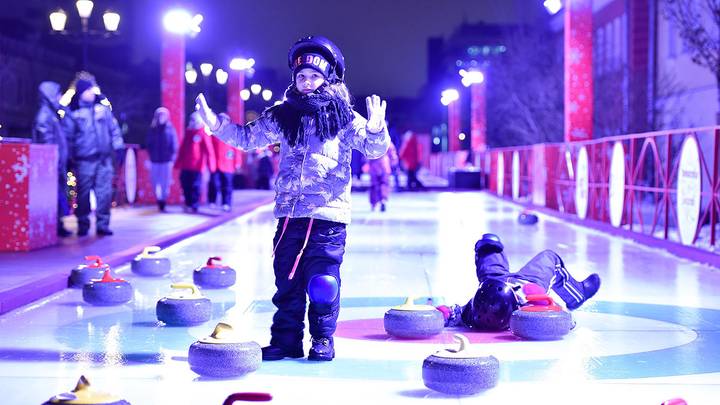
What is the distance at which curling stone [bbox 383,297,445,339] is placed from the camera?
278 inches

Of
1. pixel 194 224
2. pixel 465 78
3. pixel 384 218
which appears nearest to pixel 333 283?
pixel 194 224

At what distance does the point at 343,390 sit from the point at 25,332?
2.89 metres

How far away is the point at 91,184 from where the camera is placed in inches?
582

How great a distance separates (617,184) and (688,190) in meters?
4.03

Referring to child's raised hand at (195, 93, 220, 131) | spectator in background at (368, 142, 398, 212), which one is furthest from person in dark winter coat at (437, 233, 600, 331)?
spectator in background at (368, 142, 398, 212)

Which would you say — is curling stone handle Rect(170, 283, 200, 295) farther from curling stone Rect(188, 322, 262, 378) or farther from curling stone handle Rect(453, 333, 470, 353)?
curling stone handle Rect(453, 333, 470, 353)

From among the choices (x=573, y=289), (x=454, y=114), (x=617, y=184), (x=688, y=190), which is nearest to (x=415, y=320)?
(x=573, y=289)

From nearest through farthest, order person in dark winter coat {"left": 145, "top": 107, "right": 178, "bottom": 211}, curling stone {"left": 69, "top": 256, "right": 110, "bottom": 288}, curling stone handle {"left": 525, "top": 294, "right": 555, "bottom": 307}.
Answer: curling stone handle {"left": 525, "top": 294, "right": 555, "bottom": 307}
curling stone {"left": 69, "top": 256, "right": 110, "bottom": 288}
person in dark winter coat {"left": 145, "top": 107, "right": 178, "bottom": 211}

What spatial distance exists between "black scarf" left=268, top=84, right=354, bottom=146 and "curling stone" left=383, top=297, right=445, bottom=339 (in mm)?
1171

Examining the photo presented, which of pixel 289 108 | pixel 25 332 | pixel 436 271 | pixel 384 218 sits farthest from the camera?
pixel 384 218

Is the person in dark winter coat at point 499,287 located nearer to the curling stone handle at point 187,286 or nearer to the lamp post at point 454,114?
the curling stone handle at point 187,286

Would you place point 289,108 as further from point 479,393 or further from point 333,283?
point 479,393

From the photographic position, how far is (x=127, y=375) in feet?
19.8

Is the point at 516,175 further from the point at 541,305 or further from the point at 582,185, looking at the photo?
the point at 541,305
